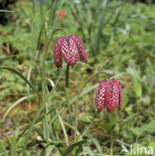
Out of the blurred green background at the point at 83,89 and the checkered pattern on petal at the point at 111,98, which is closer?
the checkered pattern on petal at the point at 111,98

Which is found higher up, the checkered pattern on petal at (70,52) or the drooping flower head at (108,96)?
the checkered pattern on petal at (70,52)

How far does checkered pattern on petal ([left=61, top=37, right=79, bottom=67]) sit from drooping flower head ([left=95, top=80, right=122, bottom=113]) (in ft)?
0.48

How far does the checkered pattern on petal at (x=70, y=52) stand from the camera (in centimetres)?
97

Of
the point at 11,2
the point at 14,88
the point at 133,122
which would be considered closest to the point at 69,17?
the point at 11,2

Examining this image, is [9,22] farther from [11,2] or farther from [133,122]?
[133,122]

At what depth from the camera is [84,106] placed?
1942 mm

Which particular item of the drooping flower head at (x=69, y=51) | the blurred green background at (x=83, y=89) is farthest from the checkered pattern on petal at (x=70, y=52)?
the blurred green background at (x=83, y=89)

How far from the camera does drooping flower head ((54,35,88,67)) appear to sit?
38.2 inches

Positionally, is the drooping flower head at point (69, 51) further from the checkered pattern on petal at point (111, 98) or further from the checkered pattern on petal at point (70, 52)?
the checkered pattern on petal at point (111, 98)

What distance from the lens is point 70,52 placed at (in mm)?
974

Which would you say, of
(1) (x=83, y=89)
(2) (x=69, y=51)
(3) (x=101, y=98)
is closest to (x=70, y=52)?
(2) (x=69, y=51)

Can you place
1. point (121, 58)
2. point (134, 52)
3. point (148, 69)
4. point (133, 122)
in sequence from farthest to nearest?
1. point (134, 52)
2. point (121, 58)
3. point (148, 69)
4. point (133, 122)

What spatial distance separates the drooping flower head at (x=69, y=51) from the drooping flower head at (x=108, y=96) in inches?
4.8

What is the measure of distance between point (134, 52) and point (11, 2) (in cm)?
128
